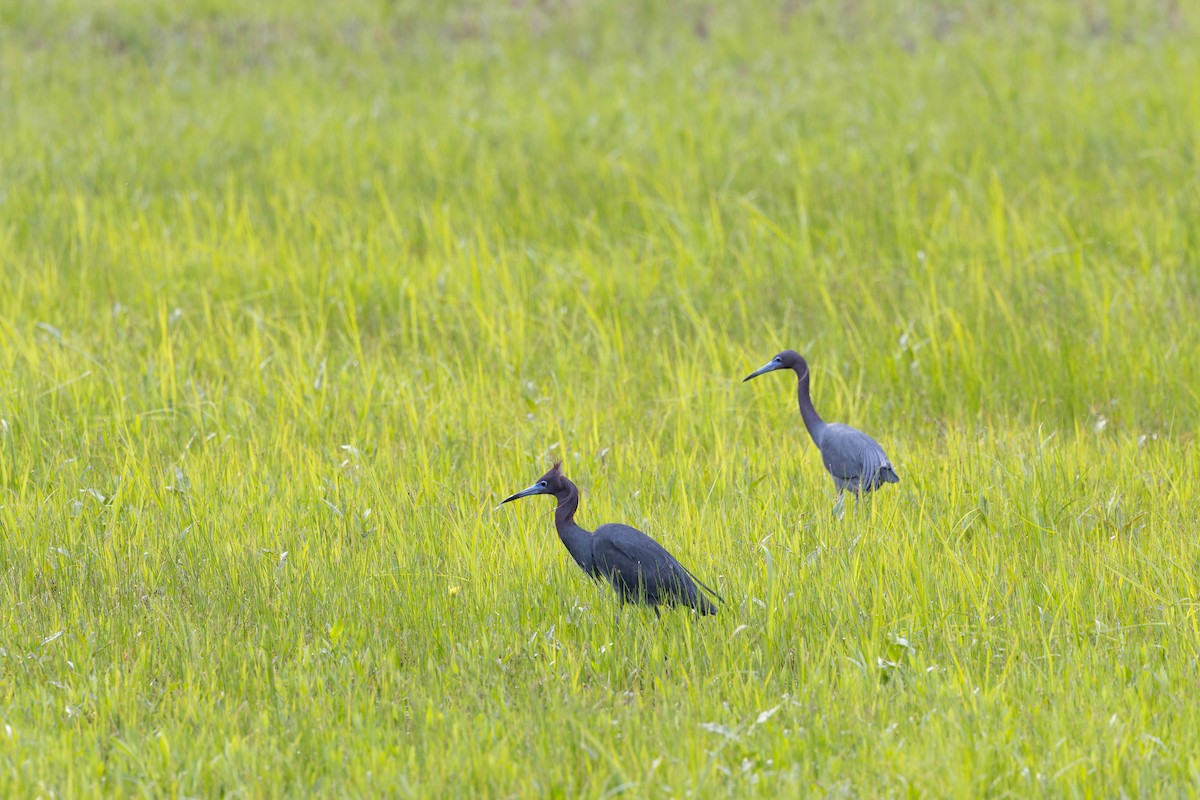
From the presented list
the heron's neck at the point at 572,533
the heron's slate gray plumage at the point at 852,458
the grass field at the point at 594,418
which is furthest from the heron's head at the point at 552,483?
the heron's slate gray plumage at the point at 852,458

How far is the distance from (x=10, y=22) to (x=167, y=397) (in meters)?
9.46

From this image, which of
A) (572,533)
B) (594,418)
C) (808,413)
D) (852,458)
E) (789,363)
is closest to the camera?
(572,533)

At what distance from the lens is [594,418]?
6289mm

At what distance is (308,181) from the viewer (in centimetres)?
973

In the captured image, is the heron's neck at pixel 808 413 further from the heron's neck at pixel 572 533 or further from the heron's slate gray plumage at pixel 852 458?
the heron's neck at pixel 572 533

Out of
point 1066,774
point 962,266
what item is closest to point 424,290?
point 962,266

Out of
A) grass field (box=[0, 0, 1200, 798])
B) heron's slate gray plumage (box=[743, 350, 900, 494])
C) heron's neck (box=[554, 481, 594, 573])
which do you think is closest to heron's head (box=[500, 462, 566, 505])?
heron's neck (box=[554, 481, 594, 573])

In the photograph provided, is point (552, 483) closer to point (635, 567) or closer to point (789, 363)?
point (635, 567)

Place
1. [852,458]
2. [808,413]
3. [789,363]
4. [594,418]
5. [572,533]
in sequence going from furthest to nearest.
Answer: [594,418], [789,363], [808,413], [852,458], [572,533]

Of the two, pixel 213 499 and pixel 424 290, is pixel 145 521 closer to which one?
pixel 213 499

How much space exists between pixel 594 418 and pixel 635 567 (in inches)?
73.0

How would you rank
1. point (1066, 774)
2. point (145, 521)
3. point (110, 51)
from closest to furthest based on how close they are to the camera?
point (1066, 774) → point (145, 521) → point (110, 51)

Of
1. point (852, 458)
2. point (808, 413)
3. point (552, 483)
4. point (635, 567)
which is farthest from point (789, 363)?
point (635, 567)

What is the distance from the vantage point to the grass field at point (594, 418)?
3.79 meters
